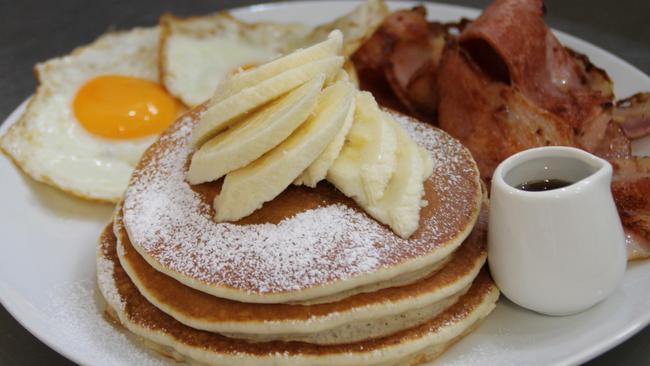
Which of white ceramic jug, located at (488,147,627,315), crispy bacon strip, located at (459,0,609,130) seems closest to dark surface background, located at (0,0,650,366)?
crispy bacon strip, located at (459,0,609,130)

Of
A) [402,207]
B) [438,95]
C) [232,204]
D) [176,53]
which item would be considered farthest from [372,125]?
[176,53]

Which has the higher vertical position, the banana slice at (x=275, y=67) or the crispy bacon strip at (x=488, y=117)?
the banana slice at (x=275, y=67)

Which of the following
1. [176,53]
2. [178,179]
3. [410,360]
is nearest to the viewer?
[410,360]

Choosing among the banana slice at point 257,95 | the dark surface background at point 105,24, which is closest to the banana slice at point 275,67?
the banana slice at point 257,95

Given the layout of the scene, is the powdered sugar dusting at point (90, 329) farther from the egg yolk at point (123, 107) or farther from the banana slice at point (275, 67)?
the egg yolk at point (123, 107)

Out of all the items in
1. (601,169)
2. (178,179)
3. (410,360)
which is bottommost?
(410,360)

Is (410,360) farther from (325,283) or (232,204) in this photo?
(232,204)
